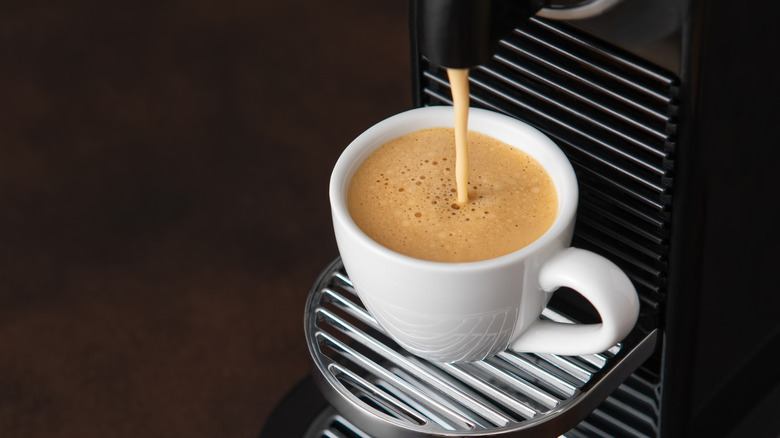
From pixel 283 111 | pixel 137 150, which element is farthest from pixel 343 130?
pixel 137 150

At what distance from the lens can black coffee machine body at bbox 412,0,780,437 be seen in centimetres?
37

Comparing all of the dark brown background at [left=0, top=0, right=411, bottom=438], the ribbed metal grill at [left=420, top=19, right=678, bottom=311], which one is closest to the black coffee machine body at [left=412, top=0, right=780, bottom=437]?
the ribbed metal grill at [left=420, top=19, right=678, bottom=311]


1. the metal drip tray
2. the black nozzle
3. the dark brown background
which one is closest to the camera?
the black nozzle

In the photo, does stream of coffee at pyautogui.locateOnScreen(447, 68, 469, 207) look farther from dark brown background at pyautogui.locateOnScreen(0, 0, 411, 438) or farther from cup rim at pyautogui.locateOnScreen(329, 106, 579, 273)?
dark brown background at pyautogui.locateOnScreen(0, 0, 411, 438)

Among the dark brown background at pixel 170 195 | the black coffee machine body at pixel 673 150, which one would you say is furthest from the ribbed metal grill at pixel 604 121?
the dark brown background at pixel 170 195

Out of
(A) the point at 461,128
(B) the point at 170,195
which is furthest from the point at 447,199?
(B) the point at 170,195

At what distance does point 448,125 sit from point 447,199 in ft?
0.15

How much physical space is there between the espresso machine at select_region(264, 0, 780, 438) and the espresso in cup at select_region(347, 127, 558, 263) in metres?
0.03

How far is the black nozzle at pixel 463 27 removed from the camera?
1.08ft

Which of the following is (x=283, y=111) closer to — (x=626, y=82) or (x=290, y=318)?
(x=290, y=318)

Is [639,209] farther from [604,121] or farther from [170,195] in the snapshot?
[170,195]

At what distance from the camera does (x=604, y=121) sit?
42 centimetres

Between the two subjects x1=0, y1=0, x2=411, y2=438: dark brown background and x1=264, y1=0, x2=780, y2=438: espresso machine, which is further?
x1=0, y1=0, x2=411, y2=438: dark brown background

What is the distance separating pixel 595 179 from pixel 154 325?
0.55 metres
